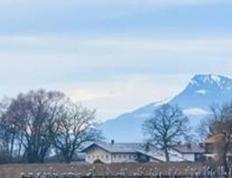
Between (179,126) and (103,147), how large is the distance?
1428cm

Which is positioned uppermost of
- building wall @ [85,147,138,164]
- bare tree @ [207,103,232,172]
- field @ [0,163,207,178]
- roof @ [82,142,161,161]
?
roof @ [82,142,161,161]

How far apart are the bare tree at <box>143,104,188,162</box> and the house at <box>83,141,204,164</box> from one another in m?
1.82

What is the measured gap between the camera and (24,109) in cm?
13588

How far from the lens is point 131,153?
6353 inches

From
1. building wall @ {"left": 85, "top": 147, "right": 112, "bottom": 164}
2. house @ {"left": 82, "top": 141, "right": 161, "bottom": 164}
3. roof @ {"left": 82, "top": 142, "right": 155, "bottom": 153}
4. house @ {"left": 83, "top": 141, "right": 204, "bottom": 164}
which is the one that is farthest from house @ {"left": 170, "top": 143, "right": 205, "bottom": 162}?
building wall @ {"left": 85, "top": 147, "right": 112, "bottom": 164}

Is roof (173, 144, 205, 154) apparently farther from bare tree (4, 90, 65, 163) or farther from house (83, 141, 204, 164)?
bare tree (4, 90, 65, 163)

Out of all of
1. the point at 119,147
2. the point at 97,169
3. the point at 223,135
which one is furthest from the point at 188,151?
the point at 223,135

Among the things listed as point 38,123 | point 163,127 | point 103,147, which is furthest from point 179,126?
point 38,123

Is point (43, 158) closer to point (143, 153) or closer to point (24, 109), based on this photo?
point (24, 109)

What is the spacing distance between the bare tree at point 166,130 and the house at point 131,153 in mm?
1824

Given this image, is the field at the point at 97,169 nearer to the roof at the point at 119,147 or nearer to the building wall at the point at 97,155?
the building wall at the point at 97,155

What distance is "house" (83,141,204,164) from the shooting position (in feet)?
509

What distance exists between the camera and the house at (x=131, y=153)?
155 meters

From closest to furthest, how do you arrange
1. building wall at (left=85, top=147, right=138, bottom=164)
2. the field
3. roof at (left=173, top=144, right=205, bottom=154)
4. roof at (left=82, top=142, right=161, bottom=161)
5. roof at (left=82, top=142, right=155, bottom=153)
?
1. the field
2. roof at (left=82, top=142, right=161, bottom=161)
3. building wall at (left=85, top=147, right=138, bottom=164)
4. roof at (left=82, top=142, right=155, bottom=153)
5. roof at (left=173, top=144, right=205, bottom=154)
